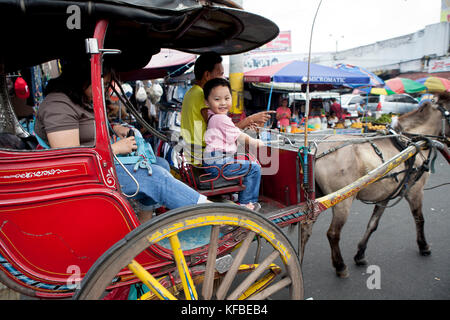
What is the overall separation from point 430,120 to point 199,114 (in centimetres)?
284

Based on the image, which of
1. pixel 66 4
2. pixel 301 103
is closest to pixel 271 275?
pixel 66 4

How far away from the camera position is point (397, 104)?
1625cm

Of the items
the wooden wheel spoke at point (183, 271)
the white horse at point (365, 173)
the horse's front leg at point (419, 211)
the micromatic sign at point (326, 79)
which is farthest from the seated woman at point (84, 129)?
the micromatic sign at point (326, 79)

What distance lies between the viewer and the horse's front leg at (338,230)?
2799 millimetres

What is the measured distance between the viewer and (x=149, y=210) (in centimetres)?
192

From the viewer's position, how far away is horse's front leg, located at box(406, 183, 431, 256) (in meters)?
3.24

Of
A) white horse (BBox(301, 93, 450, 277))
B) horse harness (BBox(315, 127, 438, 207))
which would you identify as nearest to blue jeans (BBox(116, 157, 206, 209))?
white horse (BBox(301, 93, 450, 277))

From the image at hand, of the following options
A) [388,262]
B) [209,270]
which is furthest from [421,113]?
[209,270]

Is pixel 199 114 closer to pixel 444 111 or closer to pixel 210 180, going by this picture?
pixel 210 180

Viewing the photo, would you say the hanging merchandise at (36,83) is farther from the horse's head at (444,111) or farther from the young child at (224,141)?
the horse's head at (444,111)

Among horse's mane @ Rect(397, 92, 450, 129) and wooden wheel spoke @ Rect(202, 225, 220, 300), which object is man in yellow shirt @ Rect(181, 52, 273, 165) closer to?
wooden wheel spoke @ Rect(202, 225, 220, 300)

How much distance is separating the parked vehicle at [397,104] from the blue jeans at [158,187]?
55.3 ft
